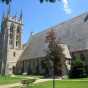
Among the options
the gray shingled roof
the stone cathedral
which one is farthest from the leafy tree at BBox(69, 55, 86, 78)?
the stone cathedral

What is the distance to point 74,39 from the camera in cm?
5588

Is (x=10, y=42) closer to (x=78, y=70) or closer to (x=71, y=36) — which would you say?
(x=71, y=36)

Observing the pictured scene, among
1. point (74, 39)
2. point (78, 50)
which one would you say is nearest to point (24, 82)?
point (78, 50)

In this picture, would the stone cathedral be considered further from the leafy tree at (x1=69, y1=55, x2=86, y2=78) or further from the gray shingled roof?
the leafy tree at (x1=69, y1=55, x2=86, y2=78)

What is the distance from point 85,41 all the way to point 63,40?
713cm

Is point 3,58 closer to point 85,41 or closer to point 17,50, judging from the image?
point 17,50

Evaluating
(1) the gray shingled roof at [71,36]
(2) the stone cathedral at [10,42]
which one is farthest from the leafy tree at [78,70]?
(2) the stone cathedral at [10,42]

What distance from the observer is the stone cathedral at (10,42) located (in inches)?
2832

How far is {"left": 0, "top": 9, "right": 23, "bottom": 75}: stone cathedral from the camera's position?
71938 mm

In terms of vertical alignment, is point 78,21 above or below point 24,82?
above

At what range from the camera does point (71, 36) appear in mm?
57188

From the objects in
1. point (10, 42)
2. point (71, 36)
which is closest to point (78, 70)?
point (71, 36)

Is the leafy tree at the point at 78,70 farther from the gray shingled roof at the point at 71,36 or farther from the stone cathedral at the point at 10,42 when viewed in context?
the stone cathedral at the point at 10,42

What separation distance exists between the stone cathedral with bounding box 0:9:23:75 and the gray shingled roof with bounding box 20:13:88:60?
4.52 m
